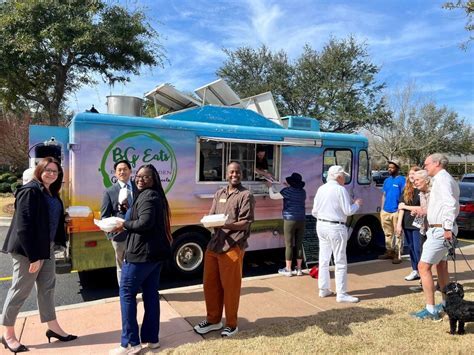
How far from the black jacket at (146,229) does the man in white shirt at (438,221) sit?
9.63 feet

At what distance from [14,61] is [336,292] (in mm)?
9968

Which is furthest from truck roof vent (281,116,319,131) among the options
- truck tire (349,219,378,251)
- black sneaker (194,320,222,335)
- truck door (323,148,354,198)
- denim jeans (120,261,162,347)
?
denim jeans (120,261,162,347)

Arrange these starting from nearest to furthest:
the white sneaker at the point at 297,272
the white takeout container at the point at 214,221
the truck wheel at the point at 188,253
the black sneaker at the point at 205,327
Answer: the white takeout container at the point at 214,221, the black sneaker at the point at 205,327, the truck wheel at the point at 188,253, the white sneaker at the point at 297,272

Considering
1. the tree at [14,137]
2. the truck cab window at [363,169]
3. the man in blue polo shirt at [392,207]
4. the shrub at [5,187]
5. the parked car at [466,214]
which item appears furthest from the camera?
the tree at [14,137]

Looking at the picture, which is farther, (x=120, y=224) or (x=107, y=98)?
(x=107, y=98)

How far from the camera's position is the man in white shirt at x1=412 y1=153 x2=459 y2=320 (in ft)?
14.0

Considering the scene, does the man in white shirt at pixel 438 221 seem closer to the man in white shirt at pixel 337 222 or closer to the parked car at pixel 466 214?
the man in white shirt at pixel 337 222

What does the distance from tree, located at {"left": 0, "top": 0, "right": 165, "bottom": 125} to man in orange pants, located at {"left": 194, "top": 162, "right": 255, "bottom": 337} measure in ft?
25.8

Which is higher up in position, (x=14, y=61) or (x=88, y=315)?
(x=14, y=61)

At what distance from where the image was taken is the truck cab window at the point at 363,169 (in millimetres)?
8109

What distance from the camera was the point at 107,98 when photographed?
6332mm

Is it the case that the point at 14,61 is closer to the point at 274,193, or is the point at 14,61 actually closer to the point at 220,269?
the point at 274,193

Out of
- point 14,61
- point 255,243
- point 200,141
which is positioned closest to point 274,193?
point 255,243

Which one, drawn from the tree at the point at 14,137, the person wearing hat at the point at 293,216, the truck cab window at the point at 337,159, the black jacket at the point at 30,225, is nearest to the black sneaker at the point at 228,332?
the black jacket at the point at 30,225
